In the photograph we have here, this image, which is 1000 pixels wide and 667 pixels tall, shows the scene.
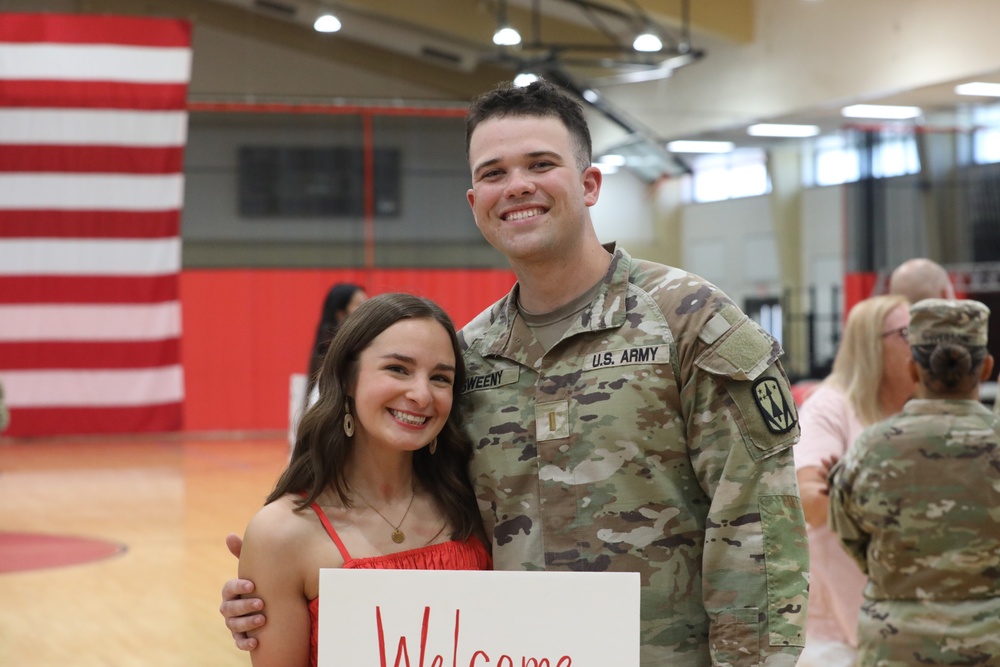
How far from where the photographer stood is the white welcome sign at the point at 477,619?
1560 millimetres

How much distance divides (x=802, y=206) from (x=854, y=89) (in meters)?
2.87

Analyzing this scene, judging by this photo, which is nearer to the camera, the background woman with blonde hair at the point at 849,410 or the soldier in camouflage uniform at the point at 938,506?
the soldier in camouflage uniform at the point at 938,506

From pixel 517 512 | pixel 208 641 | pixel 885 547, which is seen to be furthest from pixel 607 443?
pixel 208 641

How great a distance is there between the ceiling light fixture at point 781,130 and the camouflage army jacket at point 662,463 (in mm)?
12597

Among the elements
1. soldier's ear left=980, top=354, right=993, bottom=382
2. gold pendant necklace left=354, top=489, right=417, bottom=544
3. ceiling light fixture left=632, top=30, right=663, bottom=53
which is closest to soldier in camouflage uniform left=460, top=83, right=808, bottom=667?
gold pendant necklace left=354, top=489, right=417, bottom=544

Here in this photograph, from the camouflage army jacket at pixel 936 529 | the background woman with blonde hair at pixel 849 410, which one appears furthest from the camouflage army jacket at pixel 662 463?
the background woman with blonde hair at pixel 849 410

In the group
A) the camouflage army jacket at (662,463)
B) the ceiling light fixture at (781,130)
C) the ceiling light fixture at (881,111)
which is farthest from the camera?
the ceiling light fixture at (781,130)

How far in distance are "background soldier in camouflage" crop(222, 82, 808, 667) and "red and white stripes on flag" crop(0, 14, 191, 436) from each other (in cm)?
568

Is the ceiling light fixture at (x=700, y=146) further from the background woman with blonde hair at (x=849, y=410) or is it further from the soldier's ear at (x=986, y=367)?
the soldier's ear at (x=986, y=367)

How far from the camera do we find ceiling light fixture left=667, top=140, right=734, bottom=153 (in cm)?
1507

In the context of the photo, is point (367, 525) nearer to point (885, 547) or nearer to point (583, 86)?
point (885, 547)

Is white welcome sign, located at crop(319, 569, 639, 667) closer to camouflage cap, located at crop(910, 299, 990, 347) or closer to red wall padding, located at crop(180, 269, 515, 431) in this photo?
camouflage cap, located at crop(910, 299, 990, 347)

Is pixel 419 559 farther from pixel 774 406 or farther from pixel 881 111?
pixel 881 111

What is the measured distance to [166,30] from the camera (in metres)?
7.02
